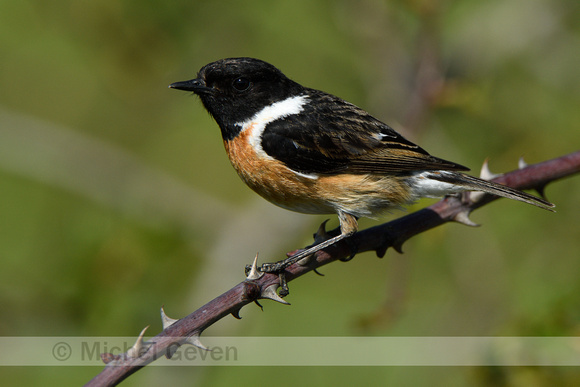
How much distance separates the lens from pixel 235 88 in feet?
15.0

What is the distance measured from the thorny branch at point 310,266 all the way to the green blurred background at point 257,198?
2.22 ft

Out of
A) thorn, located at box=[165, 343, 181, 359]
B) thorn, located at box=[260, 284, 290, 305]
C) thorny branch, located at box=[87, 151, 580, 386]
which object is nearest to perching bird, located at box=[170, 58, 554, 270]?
thorny branch, located at box=[87, 151, 580, 386]

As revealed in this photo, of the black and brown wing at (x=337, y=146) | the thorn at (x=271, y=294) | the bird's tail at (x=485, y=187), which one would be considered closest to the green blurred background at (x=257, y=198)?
the black and brown wing at (x=337, y=146)

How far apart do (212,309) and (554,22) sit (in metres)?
3.44

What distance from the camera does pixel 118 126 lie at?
229 inches

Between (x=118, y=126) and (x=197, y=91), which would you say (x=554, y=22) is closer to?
(x=197, y=91)

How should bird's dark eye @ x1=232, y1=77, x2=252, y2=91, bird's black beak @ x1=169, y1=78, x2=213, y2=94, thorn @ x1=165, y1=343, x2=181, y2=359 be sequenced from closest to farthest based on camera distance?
1. thorn @ x1=165, y1=343, x2=181, y2=359
2. bird's black beak @ x1=169, y1=78, x2=213, y2=94
3. bird's dark eye @ x1=232, y1=77, x2=252, y2=91

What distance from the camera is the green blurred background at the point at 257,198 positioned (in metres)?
4.46

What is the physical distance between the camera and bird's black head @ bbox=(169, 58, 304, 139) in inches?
176

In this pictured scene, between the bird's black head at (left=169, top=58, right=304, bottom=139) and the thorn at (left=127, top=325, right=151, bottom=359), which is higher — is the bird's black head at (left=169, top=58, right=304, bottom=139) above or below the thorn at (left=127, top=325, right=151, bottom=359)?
above

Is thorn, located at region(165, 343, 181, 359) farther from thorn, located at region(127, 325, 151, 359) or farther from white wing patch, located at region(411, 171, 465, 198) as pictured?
white wing patch, located at region(411, 171, 465, 198)

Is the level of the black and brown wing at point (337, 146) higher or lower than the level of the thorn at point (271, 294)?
higher

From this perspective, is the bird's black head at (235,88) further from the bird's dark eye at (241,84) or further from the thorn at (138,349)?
the thorn at (138,349)

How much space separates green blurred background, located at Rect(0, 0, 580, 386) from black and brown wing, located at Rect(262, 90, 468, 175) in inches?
7.4
